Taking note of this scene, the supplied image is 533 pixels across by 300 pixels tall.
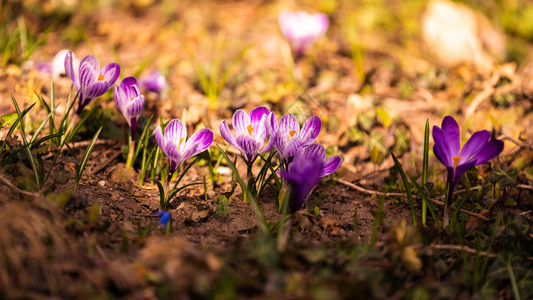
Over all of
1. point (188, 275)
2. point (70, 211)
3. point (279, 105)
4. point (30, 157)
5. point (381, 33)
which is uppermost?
point (381, 33)

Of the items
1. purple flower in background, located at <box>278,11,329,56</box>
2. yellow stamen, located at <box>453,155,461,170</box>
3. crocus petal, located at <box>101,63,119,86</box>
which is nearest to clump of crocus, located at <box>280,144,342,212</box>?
yellow stamen, located at <box>453,155,461,170</box>

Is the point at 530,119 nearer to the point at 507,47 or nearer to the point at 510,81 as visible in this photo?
the point at 510,81

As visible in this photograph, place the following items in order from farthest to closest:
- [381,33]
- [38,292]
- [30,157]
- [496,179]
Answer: [381,33] → [496,179] → [30,157] → [38,292]

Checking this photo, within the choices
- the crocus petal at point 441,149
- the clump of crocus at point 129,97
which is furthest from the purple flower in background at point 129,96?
the crocus petal at point 441,149

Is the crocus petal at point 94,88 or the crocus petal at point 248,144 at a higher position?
the crocus petal at point 94,88

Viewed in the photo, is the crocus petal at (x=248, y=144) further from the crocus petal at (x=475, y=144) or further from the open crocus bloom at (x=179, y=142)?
the crocus petal at (x=475, y=144)

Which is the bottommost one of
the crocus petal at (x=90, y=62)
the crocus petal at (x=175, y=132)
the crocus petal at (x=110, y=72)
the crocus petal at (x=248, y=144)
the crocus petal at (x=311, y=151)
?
the crocus petal at (x=311, y=151)

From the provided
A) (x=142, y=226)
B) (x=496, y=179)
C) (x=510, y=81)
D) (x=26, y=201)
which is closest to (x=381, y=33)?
(x=510, y=81)
